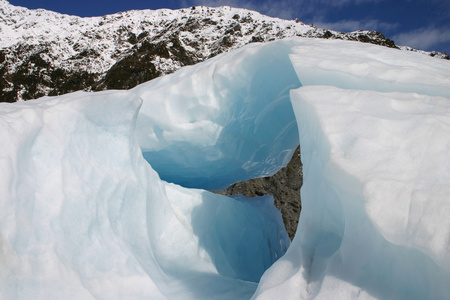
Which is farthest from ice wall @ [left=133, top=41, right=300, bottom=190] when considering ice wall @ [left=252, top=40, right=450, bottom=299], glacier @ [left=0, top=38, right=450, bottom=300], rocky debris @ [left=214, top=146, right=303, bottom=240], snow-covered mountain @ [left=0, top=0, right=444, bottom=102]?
snow-covered mountain @ [left=0, top=0, right=444, bottom=102]

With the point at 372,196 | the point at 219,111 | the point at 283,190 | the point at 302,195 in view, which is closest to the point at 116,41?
the point at 283,190

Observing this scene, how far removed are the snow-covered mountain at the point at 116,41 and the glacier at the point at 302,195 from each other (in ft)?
112

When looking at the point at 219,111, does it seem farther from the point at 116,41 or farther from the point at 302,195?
the point at 116,41

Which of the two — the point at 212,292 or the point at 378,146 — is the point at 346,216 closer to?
the point at 378,146

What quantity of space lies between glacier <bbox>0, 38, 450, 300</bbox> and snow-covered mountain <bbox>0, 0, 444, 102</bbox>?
112ft

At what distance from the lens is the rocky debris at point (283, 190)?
12.5 m

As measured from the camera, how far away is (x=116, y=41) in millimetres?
57188

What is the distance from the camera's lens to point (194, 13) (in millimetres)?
62844

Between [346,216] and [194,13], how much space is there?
66.2 metres

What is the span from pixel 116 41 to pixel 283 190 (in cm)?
5176

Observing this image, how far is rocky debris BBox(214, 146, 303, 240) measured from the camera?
1253 centimetres

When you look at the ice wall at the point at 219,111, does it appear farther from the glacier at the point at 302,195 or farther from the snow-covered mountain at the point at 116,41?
the snow-covered mountain at the point at 116,41

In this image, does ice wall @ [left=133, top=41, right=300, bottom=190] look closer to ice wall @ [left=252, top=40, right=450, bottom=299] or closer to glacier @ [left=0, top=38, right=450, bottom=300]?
glacier @ [left=0, top=38, right=450, bottom=300]

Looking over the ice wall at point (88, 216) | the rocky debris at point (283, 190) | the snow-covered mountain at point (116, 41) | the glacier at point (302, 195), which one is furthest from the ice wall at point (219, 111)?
the snow-covered mountain at point (116, 41)
